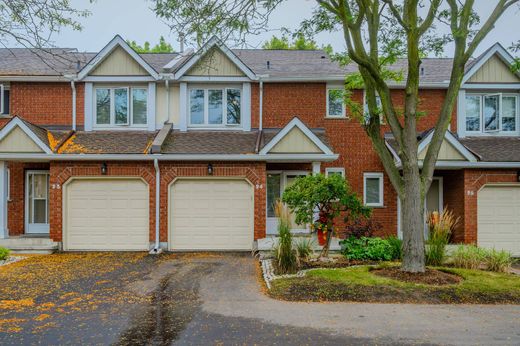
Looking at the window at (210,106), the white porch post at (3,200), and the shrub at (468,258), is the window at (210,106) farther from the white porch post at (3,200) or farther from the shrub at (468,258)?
the shrub at (468,258)

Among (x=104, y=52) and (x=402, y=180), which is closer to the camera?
(x=402, y=180)

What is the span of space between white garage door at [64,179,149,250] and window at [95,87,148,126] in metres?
2.44

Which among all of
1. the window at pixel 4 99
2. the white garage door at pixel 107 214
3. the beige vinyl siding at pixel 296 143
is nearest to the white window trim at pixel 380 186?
the beige vinyl siding at pixel 296 143

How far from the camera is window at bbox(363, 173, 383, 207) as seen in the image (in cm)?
1538

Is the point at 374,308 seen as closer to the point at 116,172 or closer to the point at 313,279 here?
the point at 313,279

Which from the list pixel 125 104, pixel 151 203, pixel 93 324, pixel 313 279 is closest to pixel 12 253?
pixel 151 203

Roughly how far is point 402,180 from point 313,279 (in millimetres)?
3195

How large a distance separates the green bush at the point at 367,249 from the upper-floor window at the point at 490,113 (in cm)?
673

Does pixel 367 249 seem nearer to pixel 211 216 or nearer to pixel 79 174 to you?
pixel 211 216

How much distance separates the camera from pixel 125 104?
49.6 feet

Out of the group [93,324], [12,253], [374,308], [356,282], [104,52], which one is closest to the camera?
[93,324]

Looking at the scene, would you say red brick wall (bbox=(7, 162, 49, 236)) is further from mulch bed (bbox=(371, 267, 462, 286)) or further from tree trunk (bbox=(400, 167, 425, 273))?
tree trunk (bbox=(400, 167, 425, 273))

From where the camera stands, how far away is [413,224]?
9.47 meters

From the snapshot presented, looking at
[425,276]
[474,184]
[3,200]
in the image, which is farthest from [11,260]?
[474,184]
